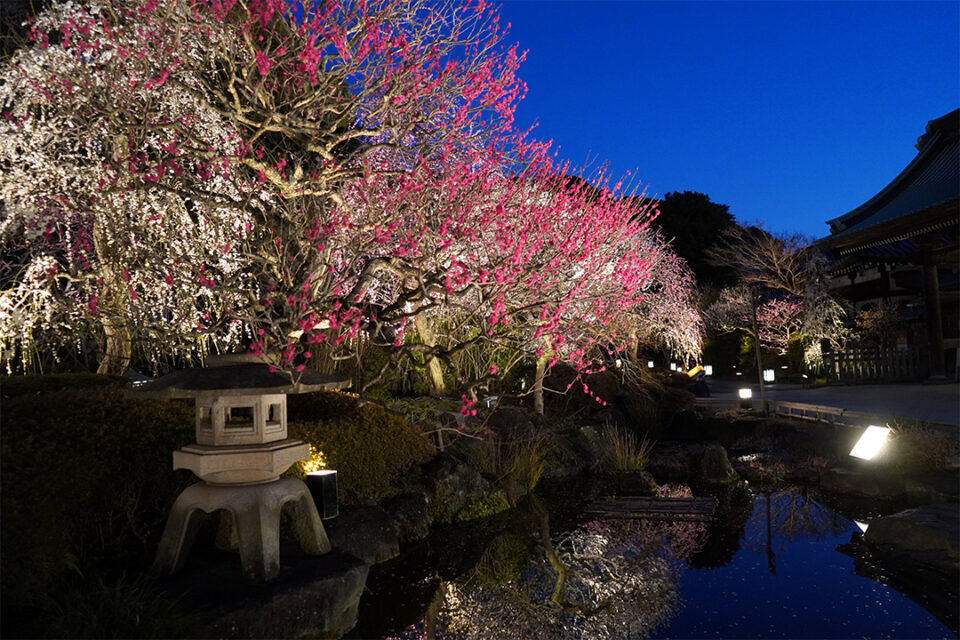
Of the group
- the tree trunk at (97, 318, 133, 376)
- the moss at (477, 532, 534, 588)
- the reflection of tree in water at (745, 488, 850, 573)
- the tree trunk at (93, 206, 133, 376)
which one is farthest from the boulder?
the tree trunk at (97, 318, 133, 376)

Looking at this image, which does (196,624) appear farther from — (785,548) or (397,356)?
(785,548)

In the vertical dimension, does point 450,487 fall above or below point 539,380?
below

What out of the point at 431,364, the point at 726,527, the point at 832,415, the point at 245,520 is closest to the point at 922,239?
the point at 832,415

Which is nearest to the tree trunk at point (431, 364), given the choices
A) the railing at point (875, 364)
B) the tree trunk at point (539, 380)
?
the tree trunk at point (539, 380)

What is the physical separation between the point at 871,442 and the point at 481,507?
6439 mm

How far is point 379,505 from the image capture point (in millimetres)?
7684

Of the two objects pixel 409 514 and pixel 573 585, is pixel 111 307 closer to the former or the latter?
pixel 409 514

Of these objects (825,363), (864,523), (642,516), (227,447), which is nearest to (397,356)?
(227,447)

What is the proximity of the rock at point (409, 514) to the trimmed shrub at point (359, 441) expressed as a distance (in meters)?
0.14

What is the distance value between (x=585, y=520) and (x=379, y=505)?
330cm

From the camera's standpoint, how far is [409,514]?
26.5 feet

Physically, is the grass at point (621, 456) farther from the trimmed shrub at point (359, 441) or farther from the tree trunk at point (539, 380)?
the trimmed shrub at point (359, 441)

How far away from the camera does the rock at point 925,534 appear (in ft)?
21.8

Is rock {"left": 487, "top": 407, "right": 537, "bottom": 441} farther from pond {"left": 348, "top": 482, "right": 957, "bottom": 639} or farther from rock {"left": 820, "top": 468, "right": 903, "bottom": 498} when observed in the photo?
rock {"left": 820, "top": 468, "right": 903, "bottom": 498}
